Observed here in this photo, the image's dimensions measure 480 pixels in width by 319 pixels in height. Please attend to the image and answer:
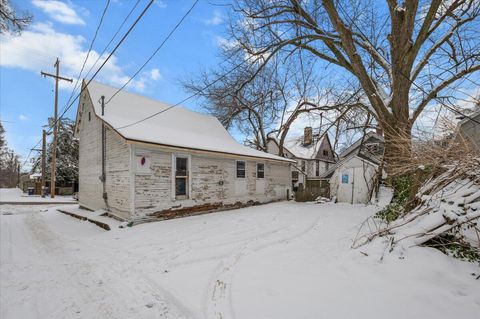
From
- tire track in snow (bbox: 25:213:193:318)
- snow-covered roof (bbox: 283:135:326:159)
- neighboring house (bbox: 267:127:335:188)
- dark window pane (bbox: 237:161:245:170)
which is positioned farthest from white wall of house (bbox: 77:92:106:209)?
snow-covered roof (bbox: 283:135:326:159)

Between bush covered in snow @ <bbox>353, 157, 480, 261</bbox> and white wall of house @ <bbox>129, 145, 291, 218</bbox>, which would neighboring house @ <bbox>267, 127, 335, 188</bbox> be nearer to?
white wall of house @ <bbox>129, 145, 291, 218</bbox>

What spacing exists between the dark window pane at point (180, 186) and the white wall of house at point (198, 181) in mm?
194

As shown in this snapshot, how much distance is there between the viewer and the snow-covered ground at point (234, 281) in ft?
9.16

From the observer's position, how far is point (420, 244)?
12.0ft

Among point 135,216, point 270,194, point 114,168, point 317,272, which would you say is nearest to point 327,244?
point 317,272

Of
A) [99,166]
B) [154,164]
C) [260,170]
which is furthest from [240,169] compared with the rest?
[99,166]

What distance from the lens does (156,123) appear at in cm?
1194

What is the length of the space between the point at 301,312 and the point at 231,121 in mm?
19071

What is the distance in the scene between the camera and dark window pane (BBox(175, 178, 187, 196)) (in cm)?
948

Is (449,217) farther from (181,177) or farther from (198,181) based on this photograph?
(198,181)

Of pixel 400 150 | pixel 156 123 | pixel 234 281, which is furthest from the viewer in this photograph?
pixel 156 123

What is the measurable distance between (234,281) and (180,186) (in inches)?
255

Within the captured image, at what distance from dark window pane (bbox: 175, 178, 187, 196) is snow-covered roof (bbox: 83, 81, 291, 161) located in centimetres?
135

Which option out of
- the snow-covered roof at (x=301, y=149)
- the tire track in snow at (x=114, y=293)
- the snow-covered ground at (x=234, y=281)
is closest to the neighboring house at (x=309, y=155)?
the snow-covered roof at (x=301, y=149)
